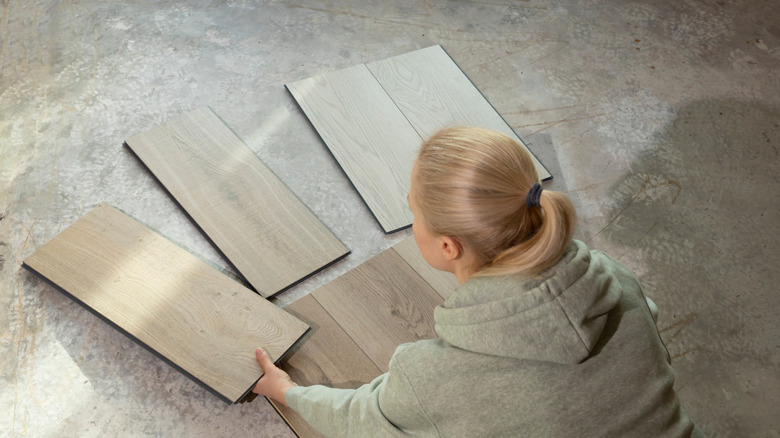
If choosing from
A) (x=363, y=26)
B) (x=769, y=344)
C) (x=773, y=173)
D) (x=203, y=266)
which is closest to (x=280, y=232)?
(x=203, y=266)

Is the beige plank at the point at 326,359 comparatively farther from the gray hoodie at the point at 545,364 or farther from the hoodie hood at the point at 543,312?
the hoodie hood at the point at 543,312

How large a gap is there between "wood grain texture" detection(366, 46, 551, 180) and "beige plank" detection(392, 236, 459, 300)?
633 mm

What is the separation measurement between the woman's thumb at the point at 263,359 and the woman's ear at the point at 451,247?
0.88m

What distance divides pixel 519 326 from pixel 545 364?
85 millimetres

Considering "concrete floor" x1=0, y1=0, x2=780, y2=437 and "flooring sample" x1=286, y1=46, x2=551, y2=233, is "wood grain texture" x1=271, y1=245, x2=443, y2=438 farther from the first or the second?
"flooring sample" x1=286, y1=46, x2=551, y2=233

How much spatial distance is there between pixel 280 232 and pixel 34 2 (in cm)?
187

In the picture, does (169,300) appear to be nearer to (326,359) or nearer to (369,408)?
(326,359)

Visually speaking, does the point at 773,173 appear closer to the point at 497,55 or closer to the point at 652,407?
the point at 497,55

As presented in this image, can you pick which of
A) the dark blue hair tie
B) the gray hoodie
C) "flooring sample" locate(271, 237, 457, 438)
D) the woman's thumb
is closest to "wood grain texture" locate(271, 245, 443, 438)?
"flooring sample" locate(271, 237, 457, 438)

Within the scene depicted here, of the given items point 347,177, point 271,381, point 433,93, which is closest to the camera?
point 271,381

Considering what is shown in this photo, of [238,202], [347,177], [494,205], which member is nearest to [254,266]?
[238,202]

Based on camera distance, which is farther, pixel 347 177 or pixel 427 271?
pixel 347 177

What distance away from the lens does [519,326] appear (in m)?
1.11

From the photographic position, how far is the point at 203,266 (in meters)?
2.13
